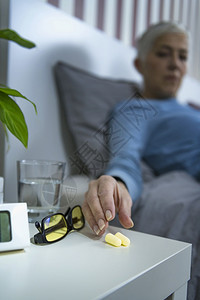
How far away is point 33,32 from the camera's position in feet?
3.59

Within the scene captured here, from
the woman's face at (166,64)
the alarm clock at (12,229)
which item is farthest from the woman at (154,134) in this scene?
the alarm clock at (12,229)

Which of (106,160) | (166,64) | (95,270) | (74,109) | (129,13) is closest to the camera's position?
(95,270)

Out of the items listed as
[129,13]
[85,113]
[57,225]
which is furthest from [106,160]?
[129,13]

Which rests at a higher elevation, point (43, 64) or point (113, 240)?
point (43, 64)

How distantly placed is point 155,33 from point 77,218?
3.65 ft

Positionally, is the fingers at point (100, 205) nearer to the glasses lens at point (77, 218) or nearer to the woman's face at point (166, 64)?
the glasses lens at point (77, 218)

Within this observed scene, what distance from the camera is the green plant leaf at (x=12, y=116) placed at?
51 centimetres

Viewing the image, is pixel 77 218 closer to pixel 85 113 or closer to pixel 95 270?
pixel 95 270

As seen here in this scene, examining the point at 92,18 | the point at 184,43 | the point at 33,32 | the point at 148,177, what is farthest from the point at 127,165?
the point at 92,18

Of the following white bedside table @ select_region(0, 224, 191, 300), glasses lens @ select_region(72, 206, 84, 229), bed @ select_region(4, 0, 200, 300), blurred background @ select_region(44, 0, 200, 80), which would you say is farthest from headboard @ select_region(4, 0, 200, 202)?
white bedside table @ select_region(0, 224, 191, 300)

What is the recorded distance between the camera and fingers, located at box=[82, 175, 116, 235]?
21.2 inches

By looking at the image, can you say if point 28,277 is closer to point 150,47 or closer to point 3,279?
point 3,279

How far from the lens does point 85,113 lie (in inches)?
47.9

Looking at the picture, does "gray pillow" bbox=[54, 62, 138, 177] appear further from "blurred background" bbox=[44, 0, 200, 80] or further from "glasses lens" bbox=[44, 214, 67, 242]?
"glasses lens" bbox=[44, 214, 67, 242]
